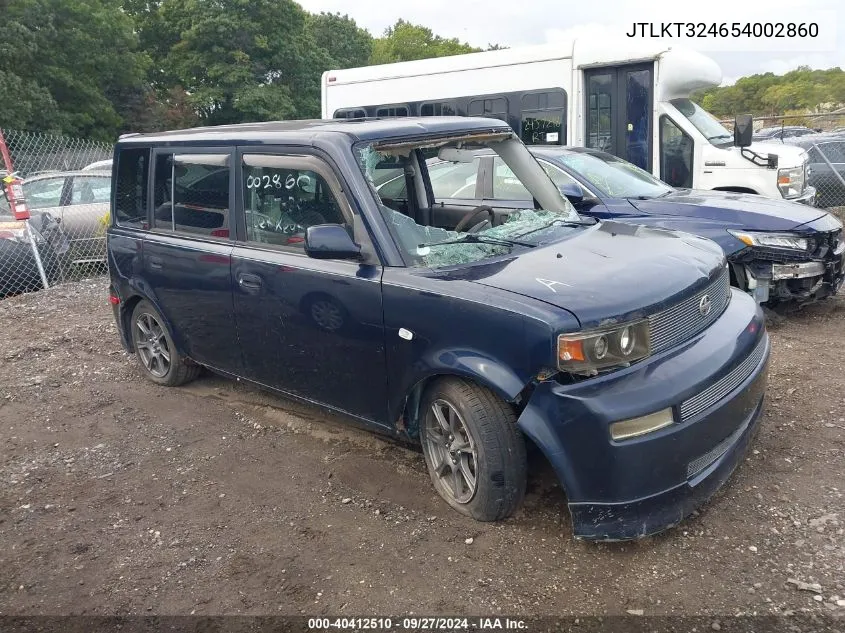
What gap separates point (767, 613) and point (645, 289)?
1.39m

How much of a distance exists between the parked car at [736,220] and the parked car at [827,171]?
7.40m

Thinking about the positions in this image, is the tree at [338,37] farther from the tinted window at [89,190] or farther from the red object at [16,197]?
the red object at [16,197]

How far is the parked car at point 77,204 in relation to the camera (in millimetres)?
10047

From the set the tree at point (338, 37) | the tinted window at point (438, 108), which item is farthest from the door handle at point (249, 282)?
the tree at point (338, 37)

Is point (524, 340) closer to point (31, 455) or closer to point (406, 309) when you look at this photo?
point (406, 309)

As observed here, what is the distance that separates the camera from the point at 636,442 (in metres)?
2.90

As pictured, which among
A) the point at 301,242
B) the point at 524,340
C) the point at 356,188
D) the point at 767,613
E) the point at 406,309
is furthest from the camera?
the point at 301,242

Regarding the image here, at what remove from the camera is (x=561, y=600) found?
2.89 meters

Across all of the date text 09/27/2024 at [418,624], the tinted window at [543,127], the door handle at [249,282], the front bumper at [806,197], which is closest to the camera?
the date text 09/27/2024 at [418,624]

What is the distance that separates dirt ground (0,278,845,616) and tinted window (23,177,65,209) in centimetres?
619

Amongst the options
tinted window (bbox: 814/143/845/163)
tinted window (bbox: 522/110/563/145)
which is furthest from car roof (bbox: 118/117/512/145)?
tinted window (bbox: 814/143/845/163)

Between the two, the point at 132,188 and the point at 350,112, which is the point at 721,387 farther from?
the point at 350,112

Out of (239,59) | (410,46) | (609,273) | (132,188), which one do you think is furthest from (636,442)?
(410,46)

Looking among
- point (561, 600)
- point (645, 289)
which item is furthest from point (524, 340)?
point (561, 600)
